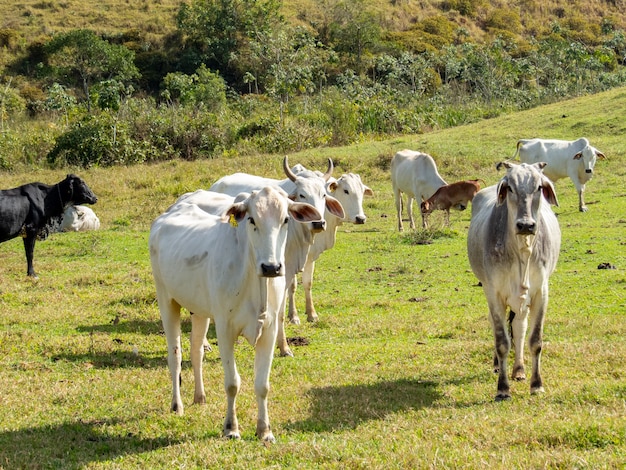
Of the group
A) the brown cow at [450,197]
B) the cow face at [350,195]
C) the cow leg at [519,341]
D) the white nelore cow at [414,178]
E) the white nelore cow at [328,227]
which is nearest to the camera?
the cow leg at [519,341]

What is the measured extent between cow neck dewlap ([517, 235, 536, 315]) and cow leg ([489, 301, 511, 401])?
193 mm

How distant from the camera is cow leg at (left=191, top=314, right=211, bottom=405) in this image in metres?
6.45

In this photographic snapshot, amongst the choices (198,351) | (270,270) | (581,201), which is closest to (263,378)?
(270,270)

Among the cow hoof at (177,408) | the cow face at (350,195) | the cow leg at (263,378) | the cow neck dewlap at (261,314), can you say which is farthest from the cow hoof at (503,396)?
the cow face at (350,195)

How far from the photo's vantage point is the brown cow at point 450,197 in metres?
16.4

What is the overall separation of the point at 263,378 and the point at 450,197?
11.6 m

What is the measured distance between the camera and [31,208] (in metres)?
13.7

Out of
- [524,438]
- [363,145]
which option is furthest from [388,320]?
[363,145]

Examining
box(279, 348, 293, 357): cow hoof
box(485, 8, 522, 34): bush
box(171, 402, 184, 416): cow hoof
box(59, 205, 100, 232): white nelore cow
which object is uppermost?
box(485, 8, 522, 34): bush

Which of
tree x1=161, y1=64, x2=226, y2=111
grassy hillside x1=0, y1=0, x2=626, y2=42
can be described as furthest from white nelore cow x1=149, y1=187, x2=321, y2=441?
grassy hillside x1=0, y1=0, x2=626, y2=42

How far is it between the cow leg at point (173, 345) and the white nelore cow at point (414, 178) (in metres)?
11.0

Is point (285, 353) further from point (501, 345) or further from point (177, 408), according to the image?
point (501, 345)

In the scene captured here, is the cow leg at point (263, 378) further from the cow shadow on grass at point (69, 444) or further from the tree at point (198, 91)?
the tree at point (198, 91)

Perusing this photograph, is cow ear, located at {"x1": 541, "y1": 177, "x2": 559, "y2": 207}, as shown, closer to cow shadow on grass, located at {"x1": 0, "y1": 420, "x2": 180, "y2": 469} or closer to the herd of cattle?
Answer: the herd of cattle
